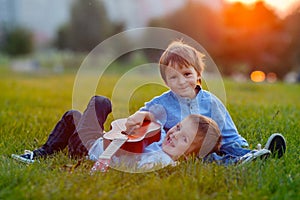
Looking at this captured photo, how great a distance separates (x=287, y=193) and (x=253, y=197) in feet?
0.55

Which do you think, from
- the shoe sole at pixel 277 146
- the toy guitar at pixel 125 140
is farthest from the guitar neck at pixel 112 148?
the shoe sole at pixel 277 146

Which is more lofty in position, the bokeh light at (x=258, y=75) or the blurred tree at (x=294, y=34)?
the blurred tree at (x=294, y=34)

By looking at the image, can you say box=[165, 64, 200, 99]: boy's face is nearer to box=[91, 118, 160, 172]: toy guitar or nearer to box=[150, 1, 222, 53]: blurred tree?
box=[91, 118, 160, 172]: toy guitar

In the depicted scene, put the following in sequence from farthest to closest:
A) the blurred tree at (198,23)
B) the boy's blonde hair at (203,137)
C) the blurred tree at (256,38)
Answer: the blurred tree at (198,23) → the blurred tree at (256,38) → the boy's blonde hair at (203,137)

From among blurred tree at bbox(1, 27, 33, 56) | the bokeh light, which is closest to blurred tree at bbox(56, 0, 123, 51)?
blurred tree at bbox(1, 27, 33, 56)

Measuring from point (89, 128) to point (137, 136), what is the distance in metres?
0.35

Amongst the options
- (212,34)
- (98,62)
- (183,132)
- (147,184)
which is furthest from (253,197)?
(212,34)

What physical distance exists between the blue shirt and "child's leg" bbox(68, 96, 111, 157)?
0.86ft

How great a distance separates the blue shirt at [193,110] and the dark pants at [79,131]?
282 millimetres

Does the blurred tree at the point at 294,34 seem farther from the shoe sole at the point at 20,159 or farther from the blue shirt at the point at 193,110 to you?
the shoe sole at the point at 20,159

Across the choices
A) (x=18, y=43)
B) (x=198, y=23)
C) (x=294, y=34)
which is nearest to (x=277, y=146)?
(x=294, y=34)

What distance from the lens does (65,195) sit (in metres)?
1.89

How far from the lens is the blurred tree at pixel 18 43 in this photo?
74.9ft

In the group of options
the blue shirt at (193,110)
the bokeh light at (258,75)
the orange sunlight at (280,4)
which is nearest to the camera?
the blue shirt at (193,110)
